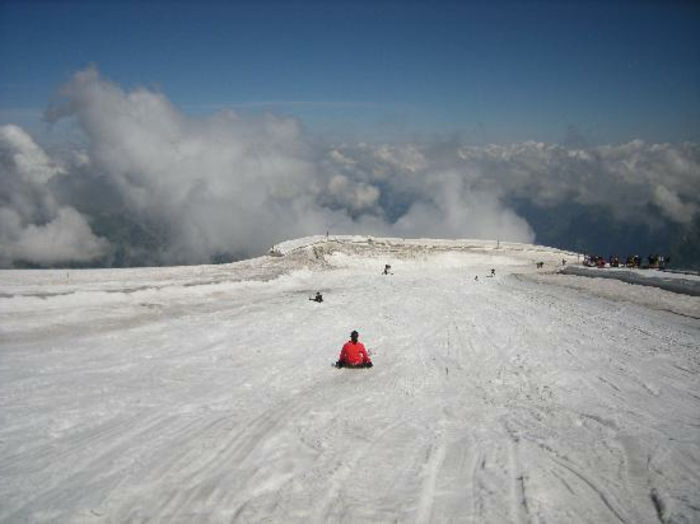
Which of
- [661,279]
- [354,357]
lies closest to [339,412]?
[354,357]

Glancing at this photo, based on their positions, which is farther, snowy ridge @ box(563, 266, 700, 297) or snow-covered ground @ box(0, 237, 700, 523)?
snowy ridge @ box(563, 266, 700, 297)

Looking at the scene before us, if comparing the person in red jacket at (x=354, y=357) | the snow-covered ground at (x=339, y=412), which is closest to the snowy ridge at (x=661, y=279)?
the snow-covered ground at (x=339, y=412)

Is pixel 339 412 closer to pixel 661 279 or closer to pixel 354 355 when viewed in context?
pixel 354 355

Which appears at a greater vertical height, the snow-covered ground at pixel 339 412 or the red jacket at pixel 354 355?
the red jacket at pixel 354 355

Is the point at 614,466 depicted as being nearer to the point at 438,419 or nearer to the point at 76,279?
the point at 438,419

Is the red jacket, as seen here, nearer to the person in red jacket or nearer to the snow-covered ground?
the person in red jacket

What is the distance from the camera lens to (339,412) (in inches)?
437

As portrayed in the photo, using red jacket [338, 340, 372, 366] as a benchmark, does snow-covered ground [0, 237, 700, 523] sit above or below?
below

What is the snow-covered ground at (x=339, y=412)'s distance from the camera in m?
7.35

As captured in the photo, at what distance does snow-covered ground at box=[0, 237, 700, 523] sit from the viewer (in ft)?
24.1

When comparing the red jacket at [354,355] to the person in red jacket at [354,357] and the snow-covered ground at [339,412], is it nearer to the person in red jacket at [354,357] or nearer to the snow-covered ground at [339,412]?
the person in red jacket at [354,357]

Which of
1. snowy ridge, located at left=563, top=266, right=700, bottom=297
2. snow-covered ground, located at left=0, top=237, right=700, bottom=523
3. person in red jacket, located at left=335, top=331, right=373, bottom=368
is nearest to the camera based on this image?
snow-covered ground, located at left=0, top=237, right=700, bottom=523

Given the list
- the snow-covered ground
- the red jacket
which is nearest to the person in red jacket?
the red jacket

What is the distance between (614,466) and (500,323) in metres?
14.2
